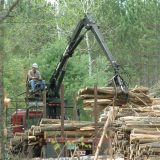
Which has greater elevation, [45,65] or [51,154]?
[45,65]

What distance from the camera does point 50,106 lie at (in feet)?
64.0

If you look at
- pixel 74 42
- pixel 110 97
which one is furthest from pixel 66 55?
pixel 110 97

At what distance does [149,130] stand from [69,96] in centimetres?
1834

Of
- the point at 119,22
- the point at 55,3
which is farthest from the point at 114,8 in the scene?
the point at 55,3

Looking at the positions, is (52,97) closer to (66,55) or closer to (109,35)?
(66,55)

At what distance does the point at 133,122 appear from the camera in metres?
12.0

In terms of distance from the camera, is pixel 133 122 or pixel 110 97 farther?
pixel 110 97

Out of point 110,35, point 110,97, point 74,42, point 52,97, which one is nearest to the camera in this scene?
point 110,97

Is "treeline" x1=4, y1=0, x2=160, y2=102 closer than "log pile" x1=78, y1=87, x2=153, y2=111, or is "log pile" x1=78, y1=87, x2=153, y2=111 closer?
"log pile" x1=78, y1=87, x2=153, y2=111

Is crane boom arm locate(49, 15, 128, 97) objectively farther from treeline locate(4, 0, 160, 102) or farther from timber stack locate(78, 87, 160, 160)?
treeline locate(4, 0, 160, 102)

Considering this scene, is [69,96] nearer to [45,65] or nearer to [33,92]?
[45,65]

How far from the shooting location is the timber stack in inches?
428

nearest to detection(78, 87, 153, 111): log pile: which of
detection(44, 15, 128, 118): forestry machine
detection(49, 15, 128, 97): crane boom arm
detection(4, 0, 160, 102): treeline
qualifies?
detection(49, 15, 128, 97): crane boom arm

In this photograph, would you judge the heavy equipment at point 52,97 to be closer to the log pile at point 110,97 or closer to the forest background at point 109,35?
the log pile at point 110,97
